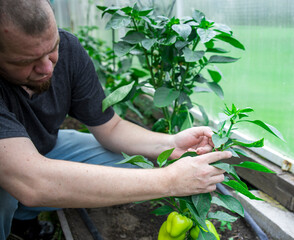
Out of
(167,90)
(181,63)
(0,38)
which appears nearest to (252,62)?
(181,63)

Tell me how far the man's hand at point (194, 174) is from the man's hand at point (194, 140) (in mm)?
125

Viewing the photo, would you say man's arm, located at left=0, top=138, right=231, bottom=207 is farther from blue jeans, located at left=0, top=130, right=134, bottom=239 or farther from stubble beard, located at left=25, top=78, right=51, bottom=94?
blue jeans, located at left=0, top=130, right=134, bottom=239

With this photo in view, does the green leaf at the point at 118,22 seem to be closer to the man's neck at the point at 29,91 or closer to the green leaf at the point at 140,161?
the man's neck at the point at 29,91

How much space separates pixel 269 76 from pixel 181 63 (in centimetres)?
39

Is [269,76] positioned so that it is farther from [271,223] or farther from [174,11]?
[174,11]

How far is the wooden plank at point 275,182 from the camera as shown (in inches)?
50.6

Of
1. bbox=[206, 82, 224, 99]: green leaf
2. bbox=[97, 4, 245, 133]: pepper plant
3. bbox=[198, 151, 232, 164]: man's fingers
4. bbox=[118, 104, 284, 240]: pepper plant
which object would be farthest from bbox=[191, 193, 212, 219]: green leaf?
bbox=[206, 82, 224, 99]: green leaf

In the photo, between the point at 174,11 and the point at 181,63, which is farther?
the point at 174,11

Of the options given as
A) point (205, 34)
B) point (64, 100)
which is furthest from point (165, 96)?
point (64, 100)

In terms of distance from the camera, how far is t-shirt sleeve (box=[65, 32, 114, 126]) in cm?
127

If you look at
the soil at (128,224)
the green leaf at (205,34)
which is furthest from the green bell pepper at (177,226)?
the green leaf at (205,34)

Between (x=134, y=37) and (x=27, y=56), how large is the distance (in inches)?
18.5

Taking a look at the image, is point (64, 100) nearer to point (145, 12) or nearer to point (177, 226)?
point (145, 12)

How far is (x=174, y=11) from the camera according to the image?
1865 millimetres
